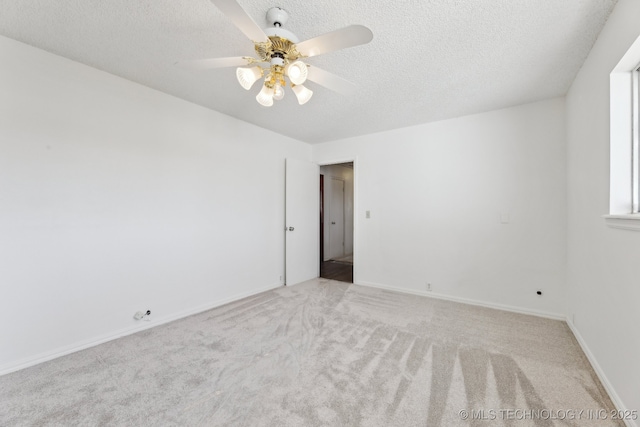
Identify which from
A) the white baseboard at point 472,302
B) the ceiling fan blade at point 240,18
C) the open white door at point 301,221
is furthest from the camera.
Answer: the open white door at point 301,221

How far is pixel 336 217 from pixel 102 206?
5006mm

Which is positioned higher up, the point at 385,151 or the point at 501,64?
the point at 501,64

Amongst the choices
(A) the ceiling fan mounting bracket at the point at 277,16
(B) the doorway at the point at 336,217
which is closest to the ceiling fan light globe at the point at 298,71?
(A) the ceiling fan mounting bracket at the point at 277,16

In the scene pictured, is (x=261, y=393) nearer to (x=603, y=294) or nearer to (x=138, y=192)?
(x=138, y=192)

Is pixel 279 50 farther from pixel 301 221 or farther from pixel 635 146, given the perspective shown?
pixel 301 221

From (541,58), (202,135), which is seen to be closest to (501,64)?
(541,58)

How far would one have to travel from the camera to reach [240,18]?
124 centimetres

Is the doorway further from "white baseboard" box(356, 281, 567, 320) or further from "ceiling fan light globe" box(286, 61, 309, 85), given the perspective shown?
"ceiling fan light globe" box(286, 61, 309, 85)

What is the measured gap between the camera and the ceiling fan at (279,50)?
1.26 meters

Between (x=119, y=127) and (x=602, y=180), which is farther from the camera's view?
(x=119, y=127)

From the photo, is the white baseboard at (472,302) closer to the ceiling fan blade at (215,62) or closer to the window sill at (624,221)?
the window sill at (624,221)

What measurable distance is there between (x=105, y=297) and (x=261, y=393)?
70.4 inches

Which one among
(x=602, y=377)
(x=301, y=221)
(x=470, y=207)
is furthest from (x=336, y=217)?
(x=602, y=377)

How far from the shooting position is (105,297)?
7.79ft
